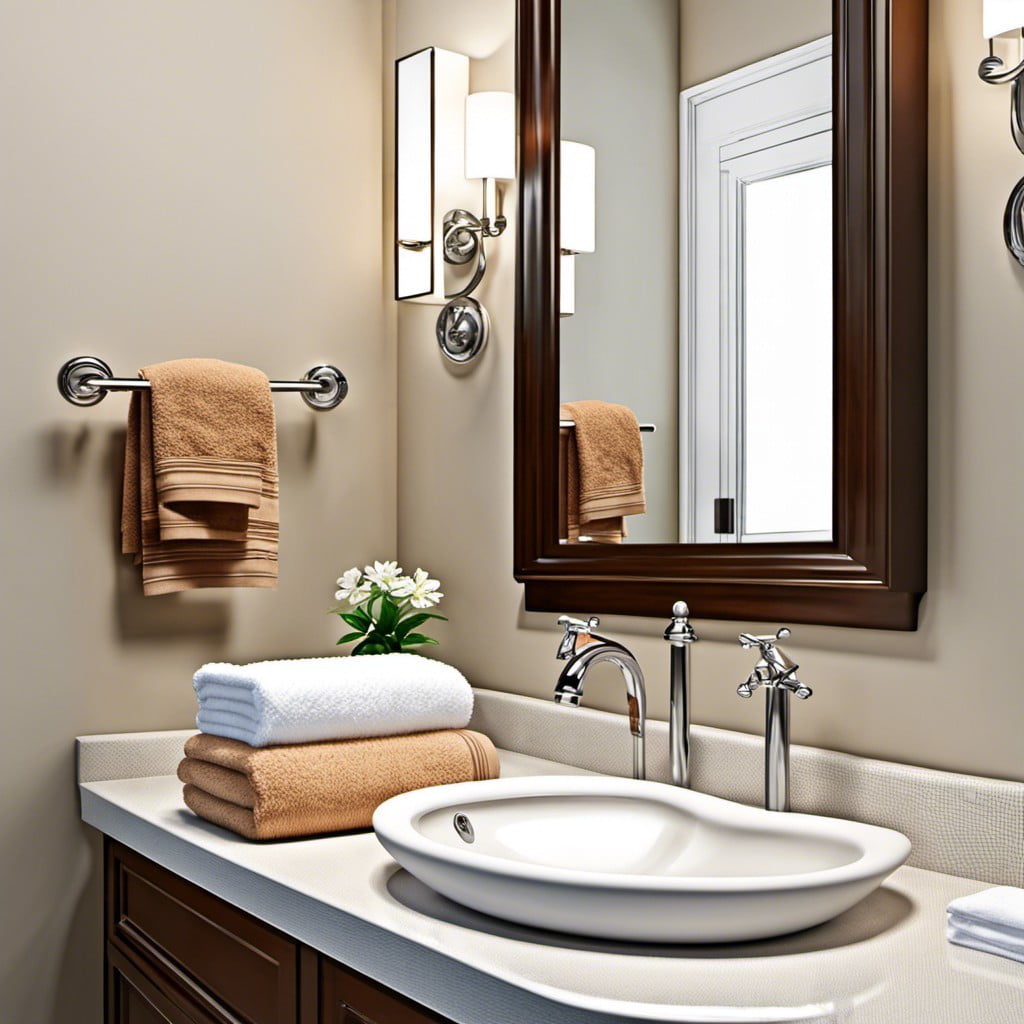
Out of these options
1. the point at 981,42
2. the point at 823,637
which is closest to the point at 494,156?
the point at 981,42

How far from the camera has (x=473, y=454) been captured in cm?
187

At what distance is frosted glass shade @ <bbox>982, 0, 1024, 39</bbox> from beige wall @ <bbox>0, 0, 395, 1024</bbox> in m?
1.16

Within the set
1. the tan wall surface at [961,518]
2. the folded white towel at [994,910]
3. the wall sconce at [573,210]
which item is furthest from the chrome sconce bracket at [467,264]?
the folded white towel at [994,910]

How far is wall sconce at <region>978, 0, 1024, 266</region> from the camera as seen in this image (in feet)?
3.50

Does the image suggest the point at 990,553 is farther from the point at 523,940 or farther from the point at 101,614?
the point at 101,614

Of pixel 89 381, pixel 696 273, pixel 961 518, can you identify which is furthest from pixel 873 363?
pixel 89 381

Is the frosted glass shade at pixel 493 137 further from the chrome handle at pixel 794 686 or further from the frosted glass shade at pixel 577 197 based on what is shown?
the chrome handle at pixel 794 686

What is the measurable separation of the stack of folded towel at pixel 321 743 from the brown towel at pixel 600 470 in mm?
289

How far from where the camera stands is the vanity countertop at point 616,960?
2.60 ft

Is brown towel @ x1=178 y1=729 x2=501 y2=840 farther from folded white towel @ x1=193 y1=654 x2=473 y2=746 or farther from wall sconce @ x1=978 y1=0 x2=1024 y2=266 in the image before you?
wall sconce @ x1=978 y1=0 x2=1024 y2=266

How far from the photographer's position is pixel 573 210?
5.37ft

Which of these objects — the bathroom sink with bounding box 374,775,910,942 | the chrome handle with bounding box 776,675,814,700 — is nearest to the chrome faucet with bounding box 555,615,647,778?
the bathroom sink with bounding box 374,775,910,942

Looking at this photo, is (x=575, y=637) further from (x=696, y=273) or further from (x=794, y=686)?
(x=696, y=273)

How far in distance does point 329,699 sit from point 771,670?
51cm
